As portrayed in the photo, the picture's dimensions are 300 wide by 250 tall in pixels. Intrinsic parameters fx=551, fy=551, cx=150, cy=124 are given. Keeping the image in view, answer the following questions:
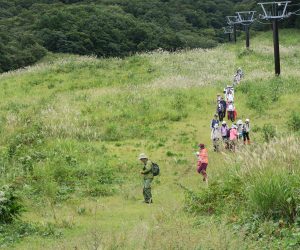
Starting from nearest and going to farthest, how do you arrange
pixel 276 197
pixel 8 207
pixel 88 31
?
pixel 276 197 → pixel 8 207 → pixel 88 31

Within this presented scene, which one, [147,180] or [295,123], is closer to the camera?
[147,180]

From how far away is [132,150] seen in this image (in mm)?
21438

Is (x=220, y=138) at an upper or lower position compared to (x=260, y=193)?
lower

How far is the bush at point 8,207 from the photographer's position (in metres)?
11.3

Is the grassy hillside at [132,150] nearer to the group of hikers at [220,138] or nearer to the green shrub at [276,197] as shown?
the green shrub at [276,197]

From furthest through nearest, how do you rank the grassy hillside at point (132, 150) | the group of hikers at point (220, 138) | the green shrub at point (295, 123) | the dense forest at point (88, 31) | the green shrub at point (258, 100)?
1. the dense forest at point (88, 31)
2. the green shrub at point (258, 100)
3. the green shrub at point (295, 123)
4. the group of hikers at point (220, 138)
5. the grassy hillside at point (132, 150)

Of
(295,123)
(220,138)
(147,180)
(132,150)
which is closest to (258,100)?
(295,123)

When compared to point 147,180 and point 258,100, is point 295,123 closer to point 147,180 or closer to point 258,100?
point 258,100

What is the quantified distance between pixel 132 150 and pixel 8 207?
10.3 meters

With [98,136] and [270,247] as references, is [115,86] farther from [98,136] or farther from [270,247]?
[270,247]

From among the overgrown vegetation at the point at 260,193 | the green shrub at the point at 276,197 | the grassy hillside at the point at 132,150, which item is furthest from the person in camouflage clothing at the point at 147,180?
the green shrub at the point at 276,197

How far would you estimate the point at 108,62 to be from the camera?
146 ft

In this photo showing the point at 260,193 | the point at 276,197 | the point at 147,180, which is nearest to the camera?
the point at 276,197

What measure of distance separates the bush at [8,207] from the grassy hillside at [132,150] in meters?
0.33
